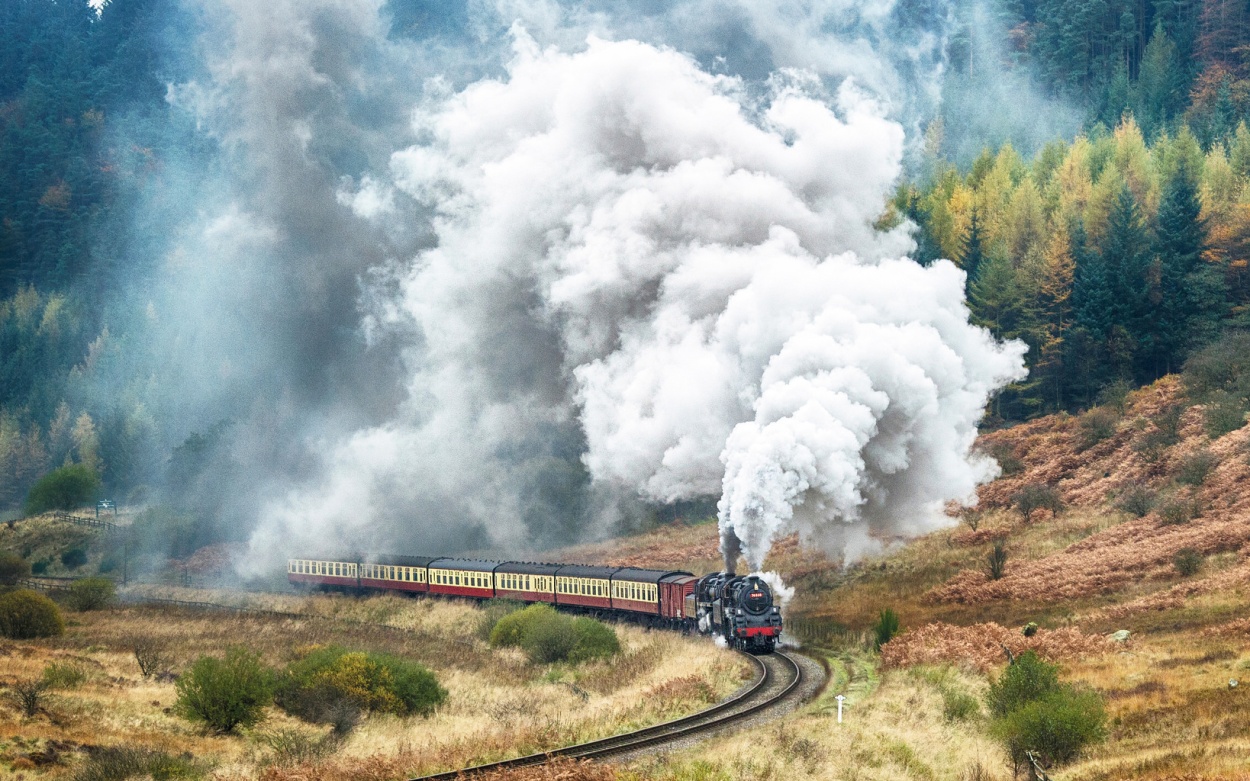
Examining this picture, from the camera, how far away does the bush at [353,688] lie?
25.9 m

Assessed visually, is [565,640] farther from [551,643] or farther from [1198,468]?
[1198,468]

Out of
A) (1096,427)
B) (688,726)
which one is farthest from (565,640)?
(1096,427)

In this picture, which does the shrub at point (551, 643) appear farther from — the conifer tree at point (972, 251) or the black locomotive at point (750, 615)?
the conifer tree at point (972, 251)

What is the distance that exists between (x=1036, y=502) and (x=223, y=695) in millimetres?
33944

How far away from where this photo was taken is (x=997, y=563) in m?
40.2

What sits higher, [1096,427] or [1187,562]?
[1096,427]

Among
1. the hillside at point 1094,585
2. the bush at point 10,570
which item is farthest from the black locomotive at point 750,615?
the bush at point 10,570

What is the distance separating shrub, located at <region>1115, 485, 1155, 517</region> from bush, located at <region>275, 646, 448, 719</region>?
26.9 m

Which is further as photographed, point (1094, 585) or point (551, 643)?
point (1094, 585)

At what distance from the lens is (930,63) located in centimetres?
12325

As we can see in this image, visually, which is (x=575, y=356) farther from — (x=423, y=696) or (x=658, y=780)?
(x=658, y=780)

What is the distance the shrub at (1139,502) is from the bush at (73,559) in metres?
58.2

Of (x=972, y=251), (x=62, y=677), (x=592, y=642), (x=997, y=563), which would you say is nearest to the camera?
(x=62, y=677)

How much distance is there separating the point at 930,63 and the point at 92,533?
9249 centimetres
